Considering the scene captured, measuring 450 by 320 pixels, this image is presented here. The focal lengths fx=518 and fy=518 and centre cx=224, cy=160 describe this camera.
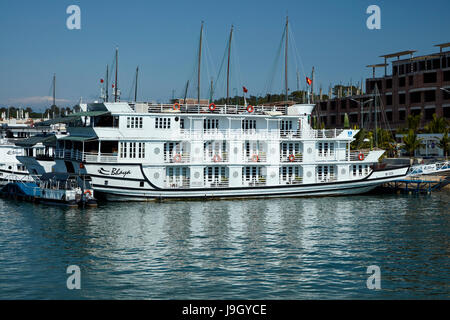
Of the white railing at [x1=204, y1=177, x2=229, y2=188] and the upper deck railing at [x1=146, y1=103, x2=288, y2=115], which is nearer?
the white railing at [x1=204, y1=177, x2=229, y2=188]

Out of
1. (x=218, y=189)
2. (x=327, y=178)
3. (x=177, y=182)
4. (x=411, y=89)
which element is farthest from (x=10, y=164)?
(x=411, y=89)

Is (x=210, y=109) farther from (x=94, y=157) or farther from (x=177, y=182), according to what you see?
(x=94, y=157)

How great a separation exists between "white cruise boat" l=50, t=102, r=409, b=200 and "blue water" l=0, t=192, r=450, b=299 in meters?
3.15

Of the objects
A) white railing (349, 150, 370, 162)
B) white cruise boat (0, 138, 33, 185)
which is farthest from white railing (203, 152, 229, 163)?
white cruise boat (0, 138, 33, 185)

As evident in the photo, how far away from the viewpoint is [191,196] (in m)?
43.5

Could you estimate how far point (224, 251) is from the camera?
25859 millimetres

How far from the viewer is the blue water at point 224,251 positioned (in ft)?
65.4

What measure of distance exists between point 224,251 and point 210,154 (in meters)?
19.7

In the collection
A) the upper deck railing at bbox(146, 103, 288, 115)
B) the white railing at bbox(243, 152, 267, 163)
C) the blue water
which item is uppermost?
the upper deck railing at bbox(146, 103, 288, 115)

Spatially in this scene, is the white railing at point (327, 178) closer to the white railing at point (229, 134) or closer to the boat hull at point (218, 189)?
the boat hull at point (218, 189)

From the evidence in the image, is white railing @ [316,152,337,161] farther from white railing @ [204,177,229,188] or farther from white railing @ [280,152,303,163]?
white railing @ [204,177,229,188]

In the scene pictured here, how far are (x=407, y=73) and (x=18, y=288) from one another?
279 feet

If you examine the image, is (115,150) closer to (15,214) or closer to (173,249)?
(15,214)

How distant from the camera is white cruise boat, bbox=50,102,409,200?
4184 centimetres
